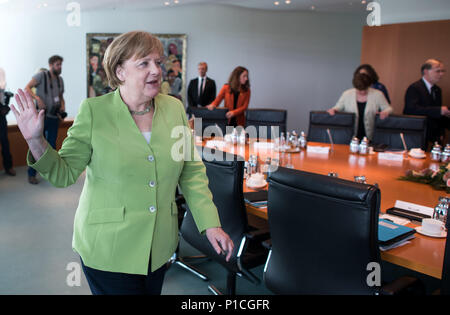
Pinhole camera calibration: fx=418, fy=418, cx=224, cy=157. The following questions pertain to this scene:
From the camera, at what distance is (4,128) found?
20.2ft

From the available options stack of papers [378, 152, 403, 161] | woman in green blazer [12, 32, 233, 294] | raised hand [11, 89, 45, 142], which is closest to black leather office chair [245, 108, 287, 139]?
stack of papers [378, 152, 403, 161]

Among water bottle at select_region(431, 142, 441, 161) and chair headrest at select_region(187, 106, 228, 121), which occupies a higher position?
chair headrest at select_region(187, 106, 228, 121)

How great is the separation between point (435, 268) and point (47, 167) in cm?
153

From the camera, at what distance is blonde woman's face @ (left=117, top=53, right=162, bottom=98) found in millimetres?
1480

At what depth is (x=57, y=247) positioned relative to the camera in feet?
12.4

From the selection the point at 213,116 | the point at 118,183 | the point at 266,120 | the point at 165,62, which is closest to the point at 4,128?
the point at 213,116

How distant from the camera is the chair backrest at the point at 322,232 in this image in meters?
1.64

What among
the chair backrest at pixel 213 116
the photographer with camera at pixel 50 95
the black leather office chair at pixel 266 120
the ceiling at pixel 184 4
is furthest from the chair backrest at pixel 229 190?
the ceiling at pixel 184 4

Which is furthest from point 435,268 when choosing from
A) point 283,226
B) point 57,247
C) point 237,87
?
point 237,87

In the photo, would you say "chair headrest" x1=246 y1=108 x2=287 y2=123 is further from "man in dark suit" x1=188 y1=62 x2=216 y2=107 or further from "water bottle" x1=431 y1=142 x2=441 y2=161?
"man in dark suit" x1=188 y1=62 x2=216 y2=107

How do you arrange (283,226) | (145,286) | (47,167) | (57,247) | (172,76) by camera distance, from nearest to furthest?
(47,167), (145,286), (283,226), (57,247), (172,76)

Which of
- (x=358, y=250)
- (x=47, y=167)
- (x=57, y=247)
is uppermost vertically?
(x=47, y=167)

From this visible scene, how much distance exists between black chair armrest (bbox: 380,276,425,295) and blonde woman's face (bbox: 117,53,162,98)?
3.94ft
